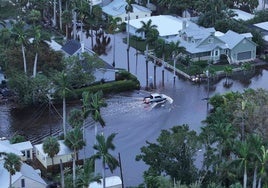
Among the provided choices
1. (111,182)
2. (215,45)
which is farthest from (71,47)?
(111,182)

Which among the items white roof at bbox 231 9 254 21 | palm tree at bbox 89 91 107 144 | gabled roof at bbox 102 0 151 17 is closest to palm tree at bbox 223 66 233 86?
white roof at bbox 231 9 254 21

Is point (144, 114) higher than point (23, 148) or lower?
lower

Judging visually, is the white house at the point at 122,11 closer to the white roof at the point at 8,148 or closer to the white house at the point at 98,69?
the white house at the point at 98,69

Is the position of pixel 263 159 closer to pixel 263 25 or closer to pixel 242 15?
pixel 263 25

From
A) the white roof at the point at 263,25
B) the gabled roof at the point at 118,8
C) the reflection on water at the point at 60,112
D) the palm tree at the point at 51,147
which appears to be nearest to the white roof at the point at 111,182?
the palm tree at the point at 51,147

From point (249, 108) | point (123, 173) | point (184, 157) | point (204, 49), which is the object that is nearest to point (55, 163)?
point (123, 173)

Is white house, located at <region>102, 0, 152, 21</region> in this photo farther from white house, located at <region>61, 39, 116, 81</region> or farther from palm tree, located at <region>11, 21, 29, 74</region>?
palm tree, located at <region>11, 21, 29, 74</region>

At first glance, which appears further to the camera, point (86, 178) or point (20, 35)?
point (20, 35)
